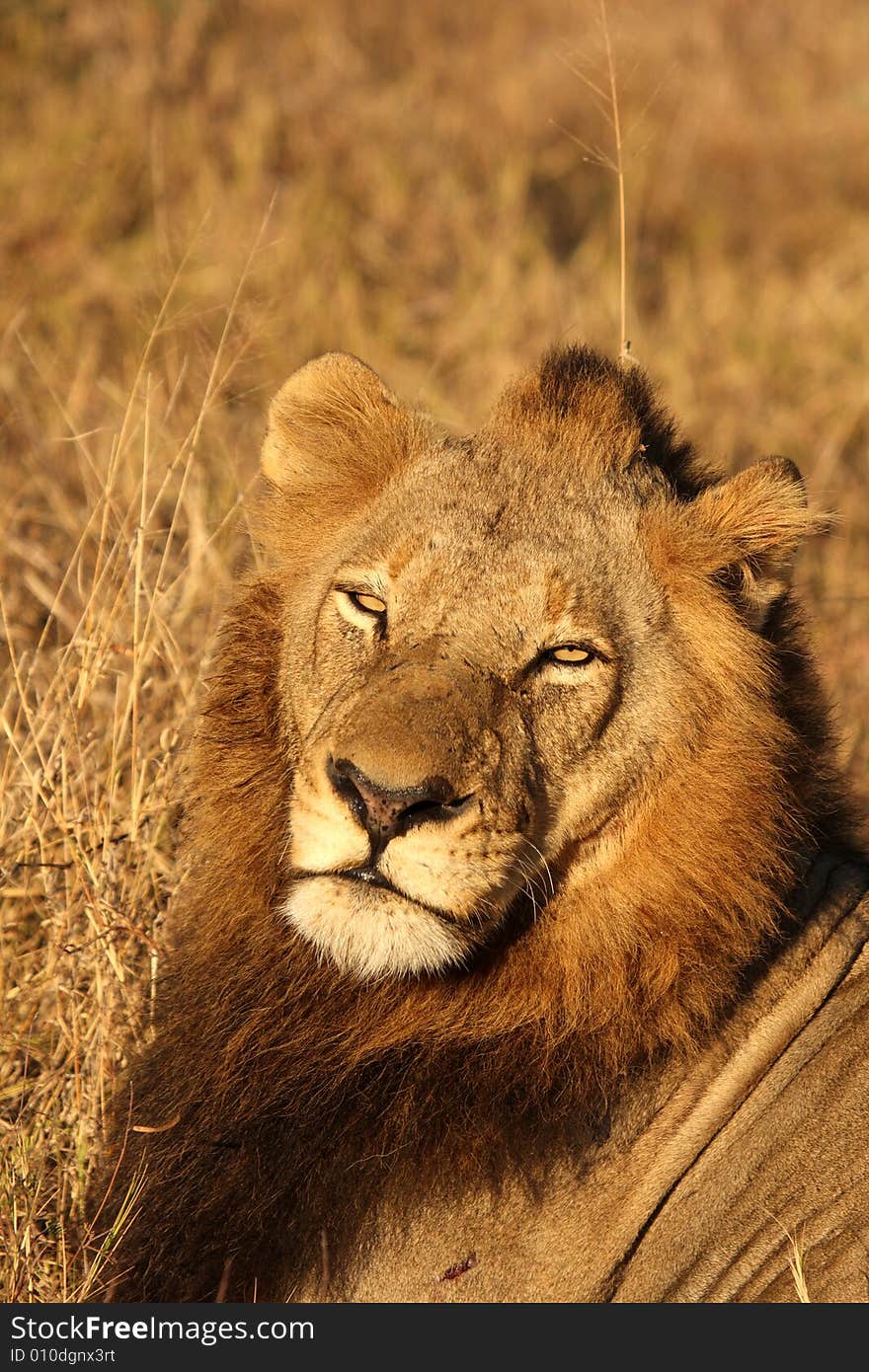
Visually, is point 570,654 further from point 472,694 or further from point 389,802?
point 389,802

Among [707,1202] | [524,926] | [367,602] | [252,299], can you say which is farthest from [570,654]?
[252,299]

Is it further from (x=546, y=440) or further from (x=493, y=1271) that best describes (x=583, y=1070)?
(x=546, y=440)

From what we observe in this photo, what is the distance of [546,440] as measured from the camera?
4328 mm

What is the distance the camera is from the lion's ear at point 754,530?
162 inches

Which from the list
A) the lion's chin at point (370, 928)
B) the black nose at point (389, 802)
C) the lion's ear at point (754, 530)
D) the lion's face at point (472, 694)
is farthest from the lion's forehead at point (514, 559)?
the lion's chin at point (370, 928)

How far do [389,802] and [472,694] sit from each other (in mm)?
433

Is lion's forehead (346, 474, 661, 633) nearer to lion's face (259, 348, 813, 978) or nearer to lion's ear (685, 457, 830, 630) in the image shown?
lion's face (259, 348, 813, 978)

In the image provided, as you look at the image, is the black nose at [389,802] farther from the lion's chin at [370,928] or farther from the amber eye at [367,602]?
the amber eye at [367,602]

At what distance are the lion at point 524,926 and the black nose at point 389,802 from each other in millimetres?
13

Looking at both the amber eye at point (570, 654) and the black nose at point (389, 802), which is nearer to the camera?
the black nose at point (389, 802)

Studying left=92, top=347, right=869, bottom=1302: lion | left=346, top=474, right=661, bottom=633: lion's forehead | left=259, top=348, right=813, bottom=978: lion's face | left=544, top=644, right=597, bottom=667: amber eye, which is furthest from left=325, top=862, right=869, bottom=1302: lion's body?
left=346, top=474, right=661, bottom=633: lion's forehead

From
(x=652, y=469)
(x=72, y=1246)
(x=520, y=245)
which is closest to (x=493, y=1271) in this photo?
(x=72, y=1246)

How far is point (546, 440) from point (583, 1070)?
1.59 m

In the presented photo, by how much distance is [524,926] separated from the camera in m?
3.96
